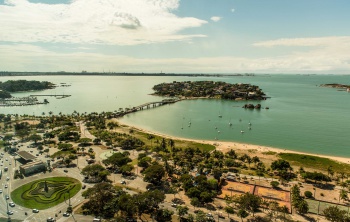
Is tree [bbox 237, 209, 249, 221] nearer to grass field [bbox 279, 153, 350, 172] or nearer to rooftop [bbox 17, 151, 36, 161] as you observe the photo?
grass field [bbox 279, 153, 350, 172]

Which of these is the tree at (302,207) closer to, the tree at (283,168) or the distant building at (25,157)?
the tree at (283,168)

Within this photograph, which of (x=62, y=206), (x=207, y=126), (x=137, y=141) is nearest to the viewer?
(x=62, y=206)

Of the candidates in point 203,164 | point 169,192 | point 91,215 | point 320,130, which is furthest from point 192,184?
point 320,130

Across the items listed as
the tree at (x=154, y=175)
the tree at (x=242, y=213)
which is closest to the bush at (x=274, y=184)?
the tree at (x=242, y=213)

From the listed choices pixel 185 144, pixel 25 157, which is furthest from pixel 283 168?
pixel 25 157

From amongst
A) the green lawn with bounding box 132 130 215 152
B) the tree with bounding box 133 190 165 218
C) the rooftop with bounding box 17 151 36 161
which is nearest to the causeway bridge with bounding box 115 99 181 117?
the green lawn with bounding box 132 130 215 152

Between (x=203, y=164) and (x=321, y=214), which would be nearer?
(x=321, y=214)

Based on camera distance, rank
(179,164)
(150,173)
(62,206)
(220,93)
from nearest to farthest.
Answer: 1. (62,206)
2. (150,173)
3. (179,164)
4. (220,93)

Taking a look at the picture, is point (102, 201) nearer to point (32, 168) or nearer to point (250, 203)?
point (32, 168)

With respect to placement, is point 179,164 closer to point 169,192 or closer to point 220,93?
point 169,192
